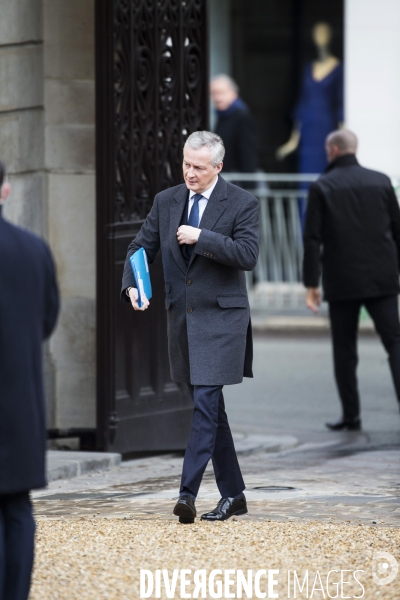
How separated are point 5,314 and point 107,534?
182 centimetres

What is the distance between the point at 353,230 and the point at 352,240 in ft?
0.22

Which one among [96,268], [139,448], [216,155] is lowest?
[139,448]

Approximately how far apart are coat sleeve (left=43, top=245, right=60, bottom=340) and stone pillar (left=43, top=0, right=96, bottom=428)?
409 cm

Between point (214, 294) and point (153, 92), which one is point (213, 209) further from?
point (153, 92)

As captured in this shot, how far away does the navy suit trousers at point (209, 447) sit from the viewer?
651 centimetres

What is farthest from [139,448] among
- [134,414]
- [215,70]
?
[215,70]

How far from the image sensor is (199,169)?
658cm

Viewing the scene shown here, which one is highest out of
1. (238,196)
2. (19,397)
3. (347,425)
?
(238,196)

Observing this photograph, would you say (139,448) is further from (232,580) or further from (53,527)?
(232,580)

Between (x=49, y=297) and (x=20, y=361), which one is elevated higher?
(x=49, y=297)

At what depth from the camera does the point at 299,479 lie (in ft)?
26.7

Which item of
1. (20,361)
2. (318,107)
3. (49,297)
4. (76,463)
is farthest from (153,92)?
(318,107)

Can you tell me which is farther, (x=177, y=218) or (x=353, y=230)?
(x=353, y=230)

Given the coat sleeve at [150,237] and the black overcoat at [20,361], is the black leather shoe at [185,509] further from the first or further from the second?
the black overcoat at [20,361]
